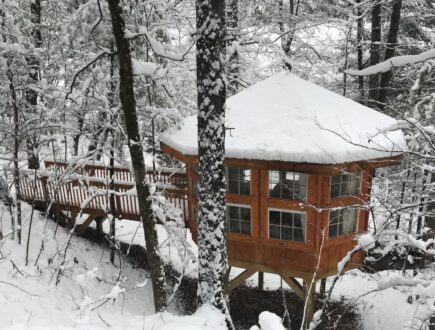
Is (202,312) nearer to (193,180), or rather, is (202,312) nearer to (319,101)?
(193,180)

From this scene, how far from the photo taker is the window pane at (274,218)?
9.30 m

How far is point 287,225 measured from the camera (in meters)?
9.27

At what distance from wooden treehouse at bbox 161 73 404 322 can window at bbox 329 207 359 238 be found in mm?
24

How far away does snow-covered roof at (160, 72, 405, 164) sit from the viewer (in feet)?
26.7

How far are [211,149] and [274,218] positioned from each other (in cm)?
386

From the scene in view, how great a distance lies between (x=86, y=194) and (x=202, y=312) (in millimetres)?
7299

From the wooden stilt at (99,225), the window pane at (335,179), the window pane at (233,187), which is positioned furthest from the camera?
the wooden stilt at (99,225)

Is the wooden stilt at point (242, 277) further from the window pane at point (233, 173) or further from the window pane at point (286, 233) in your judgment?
the window pane at point (233, 173)

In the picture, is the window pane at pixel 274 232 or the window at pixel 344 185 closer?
the window at pixel 344 185

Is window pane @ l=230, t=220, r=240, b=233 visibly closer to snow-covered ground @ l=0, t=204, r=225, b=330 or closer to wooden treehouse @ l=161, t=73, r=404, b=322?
wooden treehouse @ l=161, t=73, r=404, b=322

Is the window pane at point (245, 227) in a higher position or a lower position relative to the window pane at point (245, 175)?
lower

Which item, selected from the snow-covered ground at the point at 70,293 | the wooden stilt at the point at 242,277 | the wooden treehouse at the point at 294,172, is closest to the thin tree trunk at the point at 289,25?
the wooden treehouse at the point at 294,172

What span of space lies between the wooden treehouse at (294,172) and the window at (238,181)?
0.02 m

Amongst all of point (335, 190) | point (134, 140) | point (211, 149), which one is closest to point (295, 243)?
point (335, 190)
